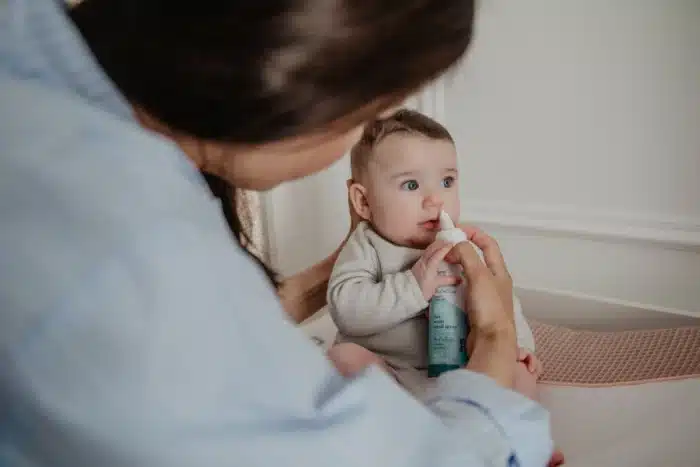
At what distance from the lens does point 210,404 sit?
0.38 meters

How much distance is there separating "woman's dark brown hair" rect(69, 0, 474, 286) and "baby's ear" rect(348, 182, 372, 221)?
599mm

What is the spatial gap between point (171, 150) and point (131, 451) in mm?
175

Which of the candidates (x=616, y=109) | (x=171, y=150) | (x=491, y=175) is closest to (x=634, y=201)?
(x=616, y=109)

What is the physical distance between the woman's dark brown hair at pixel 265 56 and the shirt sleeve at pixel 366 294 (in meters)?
0.52

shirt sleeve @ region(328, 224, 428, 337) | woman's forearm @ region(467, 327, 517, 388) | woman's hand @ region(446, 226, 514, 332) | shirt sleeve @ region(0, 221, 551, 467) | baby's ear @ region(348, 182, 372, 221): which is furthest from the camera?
baby's ear @ region(348, 182, 372, 221)

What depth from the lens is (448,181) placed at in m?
1.08

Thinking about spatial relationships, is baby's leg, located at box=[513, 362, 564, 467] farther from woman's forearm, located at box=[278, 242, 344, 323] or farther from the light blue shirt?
the light blue shirt

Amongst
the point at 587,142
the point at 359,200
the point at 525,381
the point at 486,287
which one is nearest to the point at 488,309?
the point at 486,287

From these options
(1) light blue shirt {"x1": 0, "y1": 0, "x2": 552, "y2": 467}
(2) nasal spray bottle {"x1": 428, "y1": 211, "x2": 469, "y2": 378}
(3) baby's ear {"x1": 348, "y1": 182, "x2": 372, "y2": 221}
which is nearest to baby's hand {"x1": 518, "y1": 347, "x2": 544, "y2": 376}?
(2) nasal spray bottle {"x1": 428, "y1": 211, "x2": 469, "y2": 378}

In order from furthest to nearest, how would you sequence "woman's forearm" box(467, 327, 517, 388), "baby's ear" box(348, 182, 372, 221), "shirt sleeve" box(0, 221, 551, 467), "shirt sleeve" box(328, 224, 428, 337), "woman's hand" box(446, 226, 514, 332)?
1. "baby's ear" box(348, 182, 372, 221)
2. "shirt sleeve" box(328, 224, 428, 337)
3. "woman's hand" box(446, 226, 514, 332)
4. "woman's forearm" box(467, 327, 517, 388)
5. "shirt sleeve" box(0, 221, 551, 467)

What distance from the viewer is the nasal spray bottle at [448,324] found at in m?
0.94

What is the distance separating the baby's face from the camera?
1035 mm

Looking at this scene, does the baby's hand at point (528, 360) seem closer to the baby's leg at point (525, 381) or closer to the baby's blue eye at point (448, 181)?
the baby's leg at point (525, 381)

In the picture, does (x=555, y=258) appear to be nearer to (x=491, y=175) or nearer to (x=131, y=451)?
(x=491, y=175)
